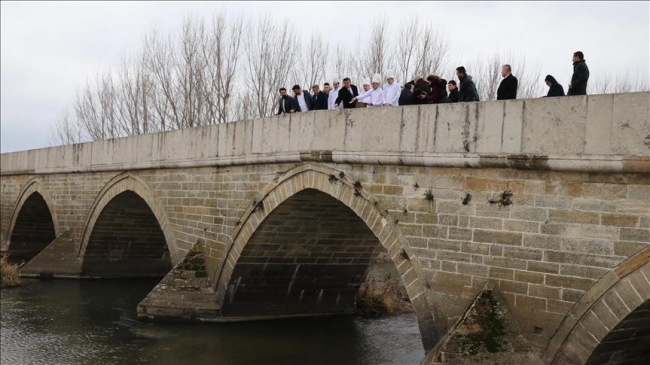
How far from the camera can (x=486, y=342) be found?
5664 millimetres

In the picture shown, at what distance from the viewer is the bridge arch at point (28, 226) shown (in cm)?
1795

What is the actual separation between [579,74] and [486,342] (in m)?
2.27

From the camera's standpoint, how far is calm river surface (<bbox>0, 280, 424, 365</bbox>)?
854 cm

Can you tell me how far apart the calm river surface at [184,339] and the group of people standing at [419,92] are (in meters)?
2.99

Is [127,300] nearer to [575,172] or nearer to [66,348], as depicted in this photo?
[66,348]

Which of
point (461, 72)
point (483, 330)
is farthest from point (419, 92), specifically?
point (483, 330)

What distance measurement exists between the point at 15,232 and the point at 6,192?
1.21 m

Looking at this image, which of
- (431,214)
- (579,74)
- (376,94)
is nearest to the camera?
(579,74)

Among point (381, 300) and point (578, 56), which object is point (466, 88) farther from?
point (381, 300)

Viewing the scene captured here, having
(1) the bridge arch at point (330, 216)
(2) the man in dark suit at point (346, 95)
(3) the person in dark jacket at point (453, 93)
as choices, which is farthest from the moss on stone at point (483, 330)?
(2) the man in dark suit at point (346, 95)

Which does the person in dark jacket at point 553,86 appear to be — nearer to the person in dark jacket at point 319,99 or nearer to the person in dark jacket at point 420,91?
the person in dark jacket at point 420,91

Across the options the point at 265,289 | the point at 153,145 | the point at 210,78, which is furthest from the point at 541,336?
the point at 210,78

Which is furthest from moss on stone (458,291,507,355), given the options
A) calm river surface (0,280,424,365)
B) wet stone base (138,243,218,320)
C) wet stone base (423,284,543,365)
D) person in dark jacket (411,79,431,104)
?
wet stone base (138,243,218,320)

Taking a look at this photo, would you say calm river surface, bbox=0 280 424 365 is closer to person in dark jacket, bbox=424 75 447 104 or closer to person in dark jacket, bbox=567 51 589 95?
person in dark jacket, bbox=424 75 447 104
